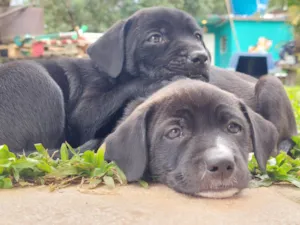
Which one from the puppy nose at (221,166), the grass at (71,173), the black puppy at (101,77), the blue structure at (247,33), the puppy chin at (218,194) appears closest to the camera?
the puppy nose at (221,166)

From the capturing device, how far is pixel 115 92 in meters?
4.48

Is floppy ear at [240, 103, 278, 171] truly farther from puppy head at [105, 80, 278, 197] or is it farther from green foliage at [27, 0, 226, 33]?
green foliage at [27, 0, 226, 33]

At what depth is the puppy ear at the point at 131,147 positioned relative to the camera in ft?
9.70

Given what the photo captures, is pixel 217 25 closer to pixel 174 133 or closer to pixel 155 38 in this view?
pixel 155 38

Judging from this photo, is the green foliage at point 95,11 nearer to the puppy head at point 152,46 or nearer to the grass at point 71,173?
the puppy head at point 152,46

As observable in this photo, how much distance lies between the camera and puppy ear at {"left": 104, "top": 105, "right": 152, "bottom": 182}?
9.70ft

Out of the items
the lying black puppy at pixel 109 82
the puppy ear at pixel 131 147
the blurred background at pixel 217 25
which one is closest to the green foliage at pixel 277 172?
the puppy ear at pixel 131 147

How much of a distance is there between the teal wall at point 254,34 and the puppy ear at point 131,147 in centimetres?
1939

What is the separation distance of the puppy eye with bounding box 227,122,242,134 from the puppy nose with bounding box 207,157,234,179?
16.3 inches

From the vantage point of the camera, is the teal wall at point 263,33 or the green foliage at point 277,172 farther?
the teal wall at point 263,33

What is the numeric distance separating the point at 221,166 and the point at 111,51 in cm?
233

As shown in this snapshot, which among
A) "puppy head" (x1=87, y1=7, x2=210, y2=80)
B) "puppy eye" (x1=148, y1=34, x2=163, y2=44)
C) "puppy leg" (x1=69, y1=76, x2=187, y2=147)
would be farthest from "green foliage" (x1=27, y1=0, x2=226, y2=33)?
"puppy leg" (x1=69, y1=76, x2=187, y2=147)

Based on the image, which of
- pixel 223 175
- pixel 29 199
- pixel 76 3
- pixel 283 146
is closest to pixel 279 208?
pixel 223 175

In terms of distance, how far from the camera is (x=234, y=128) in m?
3.05
